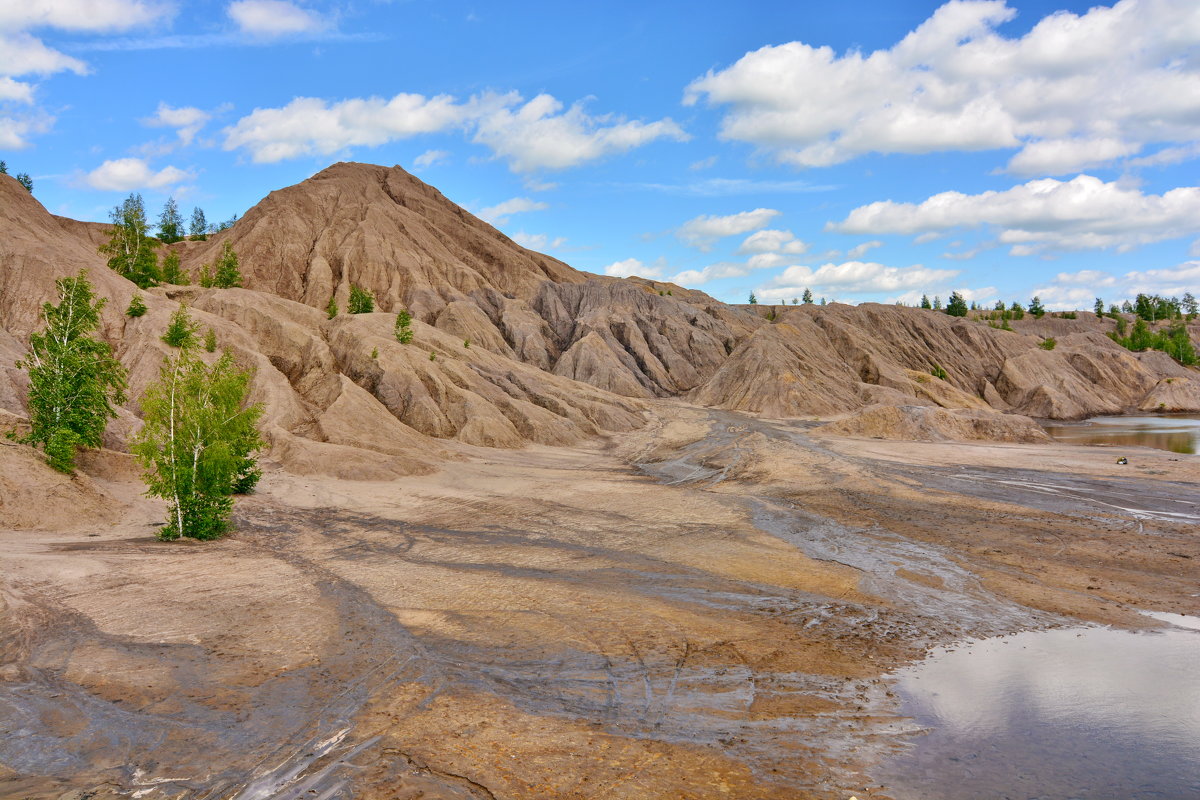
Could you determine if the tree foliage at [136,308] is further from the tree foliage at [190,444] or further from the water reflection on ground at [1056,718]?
the water reflection on ground at [1056,718]

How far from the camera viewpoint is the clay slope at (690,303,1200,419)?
253ft

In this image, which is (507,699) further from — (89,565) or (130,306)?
(130,306)

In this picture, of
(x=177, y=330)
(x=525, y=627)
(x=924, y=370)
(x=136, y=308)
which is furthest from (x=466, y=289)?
(x=525, y=627)

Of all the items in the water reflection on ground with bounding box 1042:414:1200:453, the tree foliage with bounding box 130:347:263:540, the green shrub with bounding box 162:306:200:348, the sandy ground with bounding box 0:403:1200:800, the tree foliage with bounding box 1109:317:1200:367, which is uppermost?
the tree foliage with bounding box 1109:317:1200:367

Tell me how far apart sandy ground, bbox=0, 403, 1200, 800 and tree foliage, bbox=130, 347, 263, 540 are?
3.70ft

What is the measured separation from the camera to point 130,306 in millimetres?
44062

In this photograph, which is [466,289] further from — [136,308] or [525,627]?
[525,627]

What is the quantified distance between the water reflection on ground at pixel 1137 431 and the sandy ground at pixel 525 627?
25.2 m

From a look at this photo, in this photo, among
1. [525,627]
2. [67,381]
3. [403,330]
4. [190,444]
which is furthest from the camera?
[403,330]

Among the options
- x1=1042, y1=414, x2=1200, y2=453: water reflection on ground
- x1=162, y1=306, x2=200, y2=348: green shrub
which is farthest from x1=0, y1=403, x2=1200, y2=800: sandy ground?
x1=1042, y1=414, x2=1200, y2=453: water reflection on ground

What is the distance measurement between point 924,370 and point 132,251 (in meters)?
95.4

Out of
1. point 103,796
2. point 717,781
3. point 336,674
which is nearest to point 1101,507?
point 717,781

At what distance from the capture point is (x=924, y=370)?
92688mm

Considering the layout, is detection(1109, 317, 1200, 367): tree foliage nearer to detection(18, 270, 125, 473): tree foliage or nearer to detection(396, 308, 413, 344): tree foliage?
detection(396, 308, 413, 344): tree foliage
